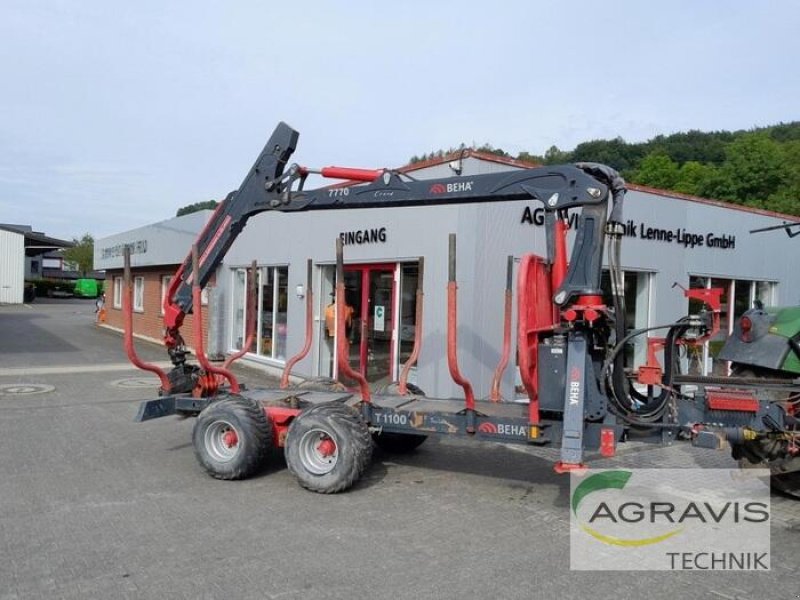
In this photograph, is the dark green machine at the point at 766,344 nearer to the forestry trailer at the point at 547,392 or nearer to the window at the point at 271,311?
the forestry trailer at the point at 547,392

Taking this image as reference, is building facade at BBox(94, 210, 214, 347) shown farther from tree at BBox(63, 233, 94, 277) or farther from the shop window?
tree at BBox(63, 233, 94, 277)

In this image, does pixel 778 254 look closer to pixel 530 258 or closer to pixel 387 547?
pixel 530 258

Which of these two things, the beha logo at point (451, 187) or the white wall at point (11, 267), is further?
the white wall at point (11, 267)

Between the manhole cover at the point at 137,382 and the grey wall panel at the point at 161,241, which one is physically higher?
the grey wall panel at the point at 161,241

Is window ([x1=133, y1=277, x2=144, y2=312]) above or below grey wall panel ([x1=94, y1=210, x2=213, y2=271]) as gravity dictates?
below

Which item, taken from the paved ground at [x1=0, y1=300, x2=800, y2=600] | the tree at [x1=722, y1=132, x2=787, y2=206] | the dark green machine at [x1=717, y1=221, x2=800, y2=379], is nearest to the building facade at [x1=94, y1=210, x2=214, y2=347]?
the paved ground at [x1=0, y1=300, x2=800, y2=600]

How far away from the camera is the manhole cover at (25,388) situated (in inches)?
454

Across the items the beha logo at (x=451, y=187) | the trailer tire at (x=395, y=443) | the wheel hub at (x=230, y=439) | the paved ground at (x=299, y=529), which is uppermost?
the beha logo at (x=451, y=187)

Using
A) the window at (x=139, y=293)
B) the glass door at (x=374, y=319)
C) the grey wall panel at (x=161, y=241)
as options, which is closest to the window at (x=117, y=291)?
the grey wall panel at (x=161, y=241)

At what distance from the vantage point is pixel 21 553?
4.69 metres

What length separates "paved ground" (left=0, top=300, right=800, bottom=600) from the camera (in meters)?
4.28

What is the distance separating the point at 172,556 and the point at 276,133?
4555mm

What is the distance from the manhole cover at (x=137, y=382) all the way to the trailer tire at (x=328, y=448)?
7.37 m

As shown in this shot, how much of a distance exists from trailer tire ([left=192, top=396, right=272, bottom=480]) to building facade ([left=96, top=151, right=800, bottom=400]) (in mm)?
3037
